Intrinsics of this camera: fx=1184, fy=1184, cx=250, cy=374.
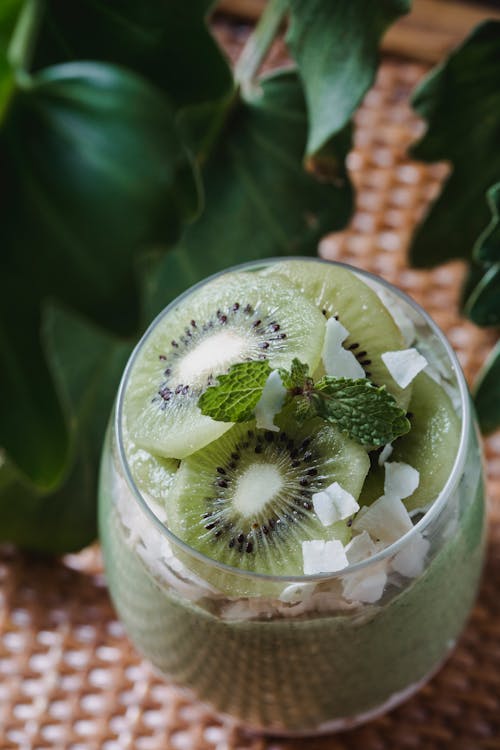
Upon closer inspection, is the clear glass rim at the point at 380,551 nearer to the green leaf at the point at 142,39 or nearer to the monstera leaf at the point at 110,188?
the monstera leaf at the point at 110,188

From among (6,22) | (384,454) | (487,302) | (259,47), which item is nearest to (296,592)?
(384,454)

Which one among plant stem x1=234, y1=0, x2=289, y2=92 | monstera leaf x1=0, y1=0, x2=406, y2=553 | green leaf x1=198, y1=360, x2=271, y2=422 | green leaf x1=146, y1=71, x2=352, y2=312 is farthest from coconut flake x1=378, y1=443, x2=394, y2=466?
plant stem x1=234, y1=0, x2=289, y2=92

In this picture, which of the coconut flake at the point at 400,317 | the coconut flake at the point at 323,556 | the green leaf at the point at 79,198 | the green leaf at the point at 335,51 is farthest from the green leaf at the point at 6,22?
the coconut flake at the point at 323,556

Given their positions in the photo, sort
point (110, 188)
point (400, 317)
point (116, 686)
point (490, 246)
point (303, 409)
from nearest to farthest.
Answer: point (110, 188)
point (303, 409)
point (400, 317)
point (490, 246)
point (116, 686)

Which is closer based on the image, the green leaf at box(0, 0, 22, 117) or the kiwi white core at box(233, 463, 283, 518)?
the kiwi white core at box(233, 463, 283, 518)

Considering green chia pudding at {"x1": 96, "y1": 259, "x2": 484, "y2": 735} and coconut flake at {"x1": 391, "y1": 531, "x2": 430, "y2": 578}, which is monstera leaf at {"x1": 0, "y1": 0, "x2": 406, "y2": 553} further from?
coconut flake at {"x1": 391, "y1": 531, "x2": 430, "y2": 578}

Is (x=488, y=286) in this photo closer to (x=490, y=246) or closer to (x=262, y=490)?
(x=490, y=246)
